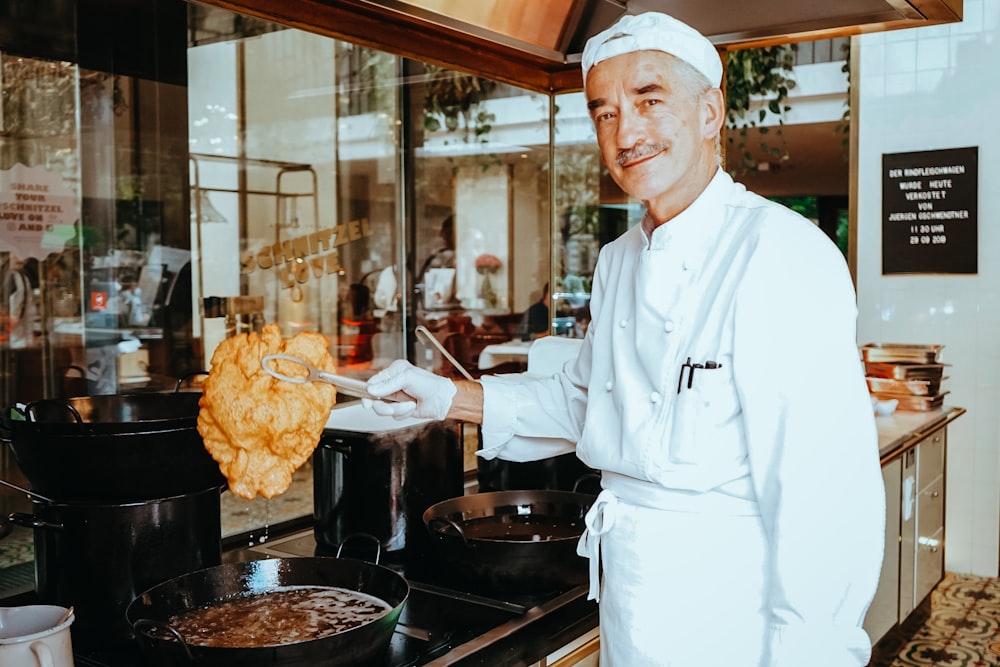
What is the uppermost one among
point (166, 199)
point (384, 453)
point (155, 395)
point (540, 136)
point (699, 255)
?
point (540, 136)

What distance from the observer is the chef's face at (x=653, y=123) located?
1.73 meters

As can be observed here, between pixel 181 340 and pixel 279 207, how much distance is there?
106 cm

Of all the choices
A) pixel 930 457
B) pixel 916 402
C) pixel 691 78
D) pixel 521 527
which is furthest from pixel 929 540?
pixel 691 78

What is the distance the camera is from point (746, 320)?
1590 mm

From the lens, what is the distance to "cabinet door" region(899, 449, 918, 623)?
4320 millimetres

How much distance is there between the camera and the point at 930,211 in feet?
18.9

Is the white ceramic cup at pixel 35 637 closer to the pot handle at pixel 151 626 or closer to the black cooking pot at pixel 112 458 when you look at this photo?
the pot handle at pixel 151 626

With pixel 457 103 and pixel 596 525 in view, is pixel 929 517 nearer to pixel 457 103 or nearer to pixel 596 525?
pixel 457 103

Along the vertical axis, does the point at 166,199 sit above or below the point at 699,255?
above

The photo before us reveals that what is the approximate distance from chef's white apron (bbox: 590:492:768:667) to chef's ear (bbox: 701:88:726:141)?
729mm

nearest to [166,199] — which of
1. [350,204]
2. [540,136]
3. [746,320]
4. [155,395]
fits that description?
[350,204]

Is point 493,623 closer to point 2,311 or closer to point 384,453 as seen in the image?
point 384,453

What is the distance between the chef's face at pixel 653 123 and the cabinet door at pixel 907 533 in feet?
9.88

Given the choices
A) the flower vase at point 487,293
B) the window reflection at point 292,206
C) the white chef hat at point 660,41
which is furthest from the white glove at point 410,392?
the flower vase at point 487,293
